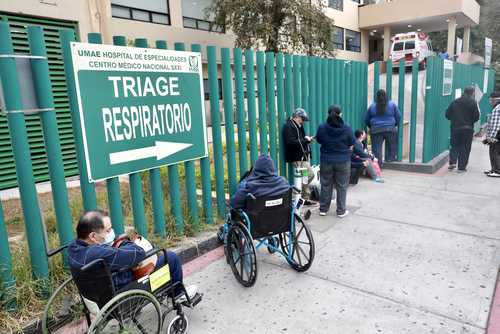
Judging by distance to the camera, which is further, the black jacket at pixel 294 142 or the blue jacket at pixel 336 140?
the black jacket at pixel 294 142

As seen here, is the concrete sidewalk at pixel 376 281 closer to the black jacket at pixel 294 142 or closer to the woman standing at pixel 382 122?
the black jacket at pixel 294 142

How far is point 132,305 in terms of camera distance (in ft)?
8.75

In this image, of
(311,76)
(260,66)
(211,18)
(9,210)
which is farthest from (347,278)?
(211,18)

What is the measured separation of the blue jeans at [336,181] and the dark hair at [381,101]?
3056 millimetres

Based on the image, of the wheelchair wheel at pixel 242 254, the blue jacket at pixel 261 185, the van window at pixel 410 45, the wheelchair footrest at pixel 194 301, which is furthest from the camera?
the van window at pixel 410 45

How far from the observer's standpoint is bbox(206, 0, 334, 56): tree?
13.4 metres

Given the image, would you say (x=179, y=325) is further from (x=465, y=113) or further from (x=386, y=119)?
(x=465, y=113)

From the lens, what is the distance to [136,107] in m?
3.95

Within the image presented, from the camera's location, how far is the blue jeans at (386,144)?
324 inches

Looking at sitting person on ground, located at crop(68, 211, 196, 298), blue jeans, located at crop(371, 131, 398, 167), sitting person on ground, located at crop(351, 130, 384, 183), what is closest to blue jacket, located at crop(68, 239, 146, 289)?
sitting person on ground, located at crop(68, 211, 196, 298)

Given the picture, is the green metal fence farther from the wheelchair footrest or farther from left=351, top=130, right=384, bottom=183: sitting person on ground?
the wheelchair footrest

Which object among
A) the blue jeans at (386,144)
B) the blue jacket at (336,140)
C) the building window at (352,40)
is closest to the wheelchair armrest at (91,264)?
the blue jacket at (336,140)

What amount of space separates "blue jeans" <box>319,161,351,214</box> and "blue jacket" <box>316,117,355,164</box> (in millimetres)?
93

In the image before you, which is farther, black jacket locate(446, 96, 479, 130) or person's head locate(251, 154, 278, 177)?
black jacket locate(446, 96, 479, 130)
